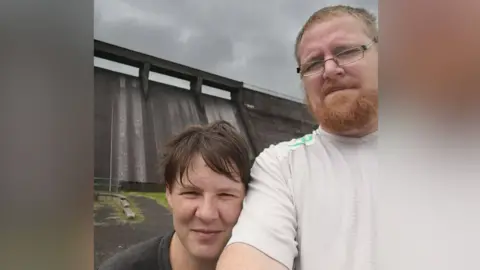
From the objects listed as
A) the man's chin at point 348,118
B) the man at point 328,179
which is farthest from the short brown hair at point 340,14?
the man's chin at point 348,118

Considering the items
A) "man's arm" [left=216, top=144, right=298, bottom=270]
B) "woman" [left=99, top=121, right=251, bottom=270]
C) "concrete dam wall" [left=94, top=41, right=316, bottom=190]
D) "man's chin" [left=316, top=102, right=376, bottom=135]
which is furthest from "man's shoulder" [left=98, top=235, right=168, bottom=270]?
"man's chin" [left=316, top=102, right=376, bottom=135]

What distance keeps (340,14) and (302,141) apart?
0.22 meters

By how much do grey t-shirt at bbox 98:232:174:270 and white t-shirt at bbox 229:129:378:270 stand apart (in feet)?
0.69

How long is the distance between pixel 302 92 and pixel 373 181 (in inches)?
7.8

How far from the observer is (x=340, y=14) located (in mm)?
802

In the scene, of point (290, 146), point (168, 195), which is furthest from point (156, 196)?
point (290, 146)

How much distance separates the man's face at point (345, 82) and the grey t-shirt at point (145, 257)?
0.38 meters

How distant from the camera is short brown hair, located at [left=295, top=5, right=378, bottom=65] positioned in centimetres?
78

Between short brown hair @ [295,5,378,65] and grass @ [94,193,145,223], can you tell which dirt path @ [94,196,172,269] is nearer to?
grass @ [94,193,145,223]

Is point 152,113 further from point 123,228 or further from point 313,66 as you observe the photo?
point 313,66
